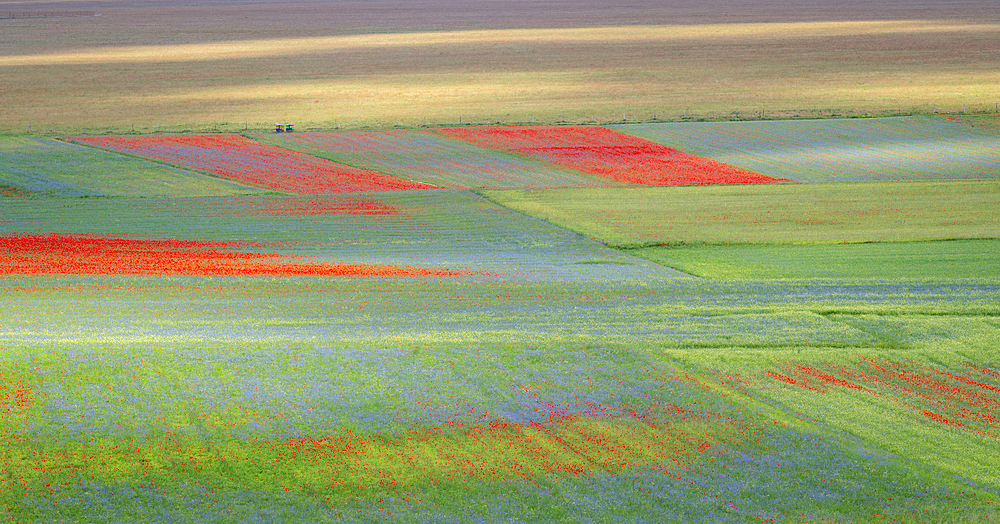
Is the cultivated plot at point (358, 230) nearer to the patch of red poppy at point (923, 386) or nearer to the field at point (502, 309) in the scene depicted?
the field at point (502, 309)

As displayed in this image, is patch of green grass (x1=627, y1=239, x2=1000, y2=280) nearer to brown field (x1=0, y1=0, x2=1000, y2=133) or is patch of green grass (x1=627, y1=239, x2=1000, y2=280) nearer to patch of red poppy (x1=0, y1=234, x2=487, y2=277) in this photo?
patch of red poppy (x1=0, y1=234, x2=487, y2=277)

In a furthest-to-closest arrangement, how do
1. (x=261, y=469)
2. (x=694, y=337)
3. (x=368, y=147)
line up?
(x=368, y=147), (x=694, y=337), (x=261, y=469)

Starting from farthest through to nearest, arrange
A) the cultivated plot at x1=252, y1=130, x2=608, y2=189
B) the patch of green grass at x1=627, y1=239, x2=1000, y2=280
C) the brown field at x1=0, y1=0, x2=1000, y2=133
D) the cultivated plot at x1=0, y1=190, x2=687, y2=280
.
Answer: the brown field at x1=0, y1=0, x2=1000, y2=133 → the cultivated plot at x1=252, y1=130, x2=608, y2=189 → the cultivated plot at x1=0, y1=190, x2=687, y2=280 → the patch of green grass at x1=627, y1=239, x2=1000, y2=280

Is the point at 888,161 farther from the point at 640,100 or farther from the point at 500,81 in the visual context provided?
the point at 500,81

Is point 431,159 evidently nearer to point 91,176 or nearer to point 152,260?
point 91,176

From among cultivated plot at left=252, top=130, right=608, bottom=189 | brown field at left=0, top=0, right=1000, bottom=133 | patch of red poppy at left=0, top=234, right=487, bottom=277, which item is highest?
brown field at left=0, top=0, right=1000, bottom=133

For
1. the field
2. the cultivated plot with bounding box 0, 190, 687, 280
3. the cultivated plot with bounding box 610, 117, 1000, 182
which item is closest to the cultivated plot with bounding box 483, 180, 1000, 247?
the field

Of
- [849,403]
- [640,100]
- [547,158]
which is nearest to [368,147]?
[547,158]

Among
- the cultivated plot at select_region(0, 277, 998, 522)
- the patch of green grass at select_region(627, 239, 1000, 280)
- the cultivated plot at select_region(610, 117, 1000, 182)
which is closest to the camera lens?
the cultivated plot at select_region(0, 277, 998, 522)
